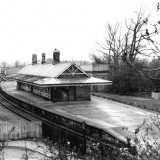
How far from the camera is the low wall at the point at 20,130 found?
52.1ft

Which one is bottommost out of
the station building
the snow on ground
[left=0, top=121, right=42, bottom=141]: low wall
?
the snow on ground

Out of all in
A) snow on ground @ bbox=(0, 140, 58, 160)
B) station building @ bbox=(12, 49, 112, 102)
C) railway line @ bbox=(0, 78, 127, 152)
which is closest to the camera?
snow on ground @ bbox=(0, 140, 58, 160)

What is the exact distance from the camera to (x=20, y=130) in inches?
640

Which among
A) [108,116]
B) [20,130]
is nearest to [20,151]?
[20,130]

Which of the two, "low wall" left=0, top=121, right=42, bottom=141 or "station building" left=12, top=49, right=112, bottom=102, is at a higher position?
"station building" left=12, top=49, right=112, bottom=102

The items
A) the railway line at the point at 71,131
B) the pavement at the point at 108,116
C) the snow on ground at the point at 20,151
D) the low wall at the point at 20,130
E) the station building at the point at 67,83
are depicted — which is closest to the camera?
the snow on ground at the point at 20,151

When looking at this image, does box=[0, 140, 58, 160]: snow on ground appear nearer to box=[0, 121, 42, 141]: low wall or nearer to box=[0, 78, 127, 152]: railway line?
box=[0, 121, 42, 141]: low wall

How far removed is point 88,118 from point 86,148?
17.6 ft

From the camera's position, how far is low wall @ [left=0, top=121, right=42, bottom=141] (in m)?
15.9

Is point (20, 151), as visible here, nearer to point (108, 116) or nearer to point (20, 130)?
point (20, 130)

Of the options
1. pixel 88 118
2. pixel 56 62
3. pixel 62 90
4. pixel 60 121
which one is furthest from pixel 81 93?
pixel 60 121

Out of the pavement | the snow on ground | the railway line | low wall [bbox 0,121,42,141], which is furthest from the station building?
the snow on ground

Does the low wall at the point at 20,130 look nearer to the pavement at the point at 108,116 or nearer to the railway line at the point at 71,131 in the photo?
the railway line at the point at 71,131

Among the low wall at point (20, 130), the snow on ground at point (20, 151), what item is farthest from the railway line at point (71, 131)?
the snow on ground at point (20, 151)
